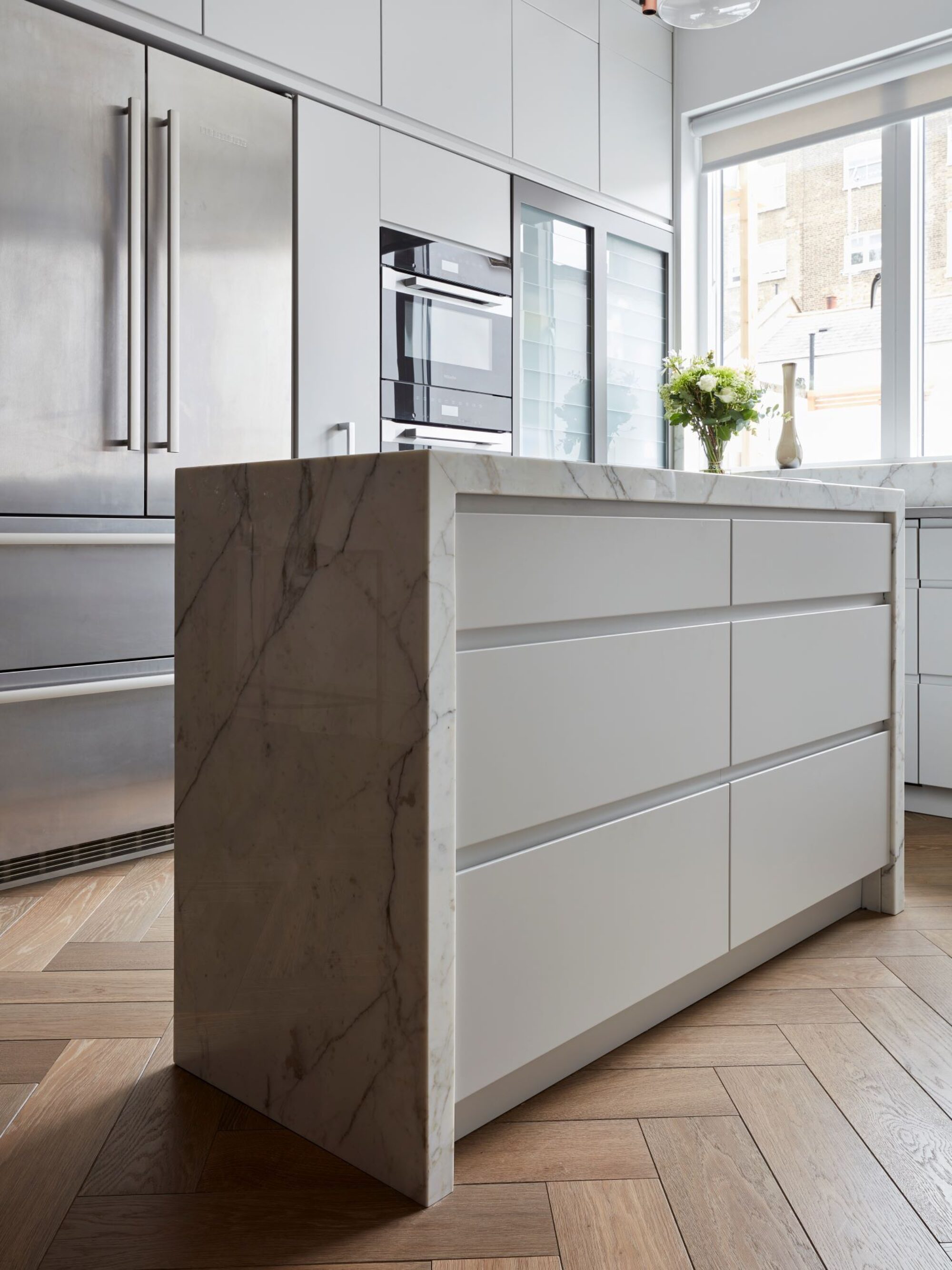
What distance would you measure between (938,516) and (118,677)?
89.8 inches

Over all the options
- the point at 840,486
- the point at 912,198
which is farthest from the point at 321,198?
the point at 912,198

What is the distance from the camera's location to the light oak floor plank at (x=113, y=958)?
1911mm

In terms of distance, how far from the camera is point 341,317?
2.90m

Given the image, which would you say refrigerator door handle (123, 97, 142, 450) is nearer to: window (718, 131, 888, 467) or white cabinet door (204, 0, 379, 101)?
white cabinet door (204, 0, 379, 101)

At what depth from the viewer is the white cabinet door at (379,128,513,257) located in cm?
304

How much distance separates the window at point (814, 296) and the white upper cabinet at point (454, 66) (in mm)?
1279

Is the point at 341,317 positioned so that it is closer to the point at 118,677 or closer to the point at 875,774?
the point at 118,677

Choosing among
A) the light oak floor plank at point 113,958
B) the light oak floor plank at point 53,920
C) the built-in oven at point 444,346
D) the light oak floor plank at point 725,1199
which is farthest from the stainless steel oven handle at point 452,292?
the light oak floor plank at point 725,1199

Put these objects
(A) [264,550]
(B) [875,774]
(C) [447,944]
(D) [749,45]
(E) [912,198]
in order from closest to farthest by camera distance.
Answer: (C) [447,944]
(A) [264,550]
(B) [875,774]
(E) [912,198]
(D) [749,45]

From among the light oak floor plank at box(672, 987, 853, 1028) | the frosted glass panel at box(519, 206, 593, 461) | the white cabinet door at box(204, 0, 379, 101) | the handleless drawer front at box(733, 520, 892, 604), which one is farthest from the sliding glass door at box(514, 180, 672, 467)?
the light oak floor plank at box(672, 987, 853, 1028)

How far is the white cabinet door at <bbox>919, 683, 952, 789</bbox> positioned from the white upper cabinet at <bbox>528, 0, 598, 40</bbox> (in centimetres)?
254

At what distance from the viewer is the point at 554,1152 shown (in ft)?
4.31

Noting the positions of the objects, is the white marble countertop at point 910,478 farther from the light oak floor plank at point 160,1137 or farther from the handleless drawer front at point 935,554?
the light oak floor plank at point 160,1137

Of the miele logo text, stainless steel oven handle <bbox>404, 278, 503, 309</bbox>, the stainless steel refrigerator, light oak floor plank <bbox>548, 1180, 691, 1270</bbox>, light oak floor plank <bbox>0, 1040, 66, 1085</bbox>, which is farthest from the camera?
stainless steel oven handle <bbox>404, 278, 503, 309</bbox>
